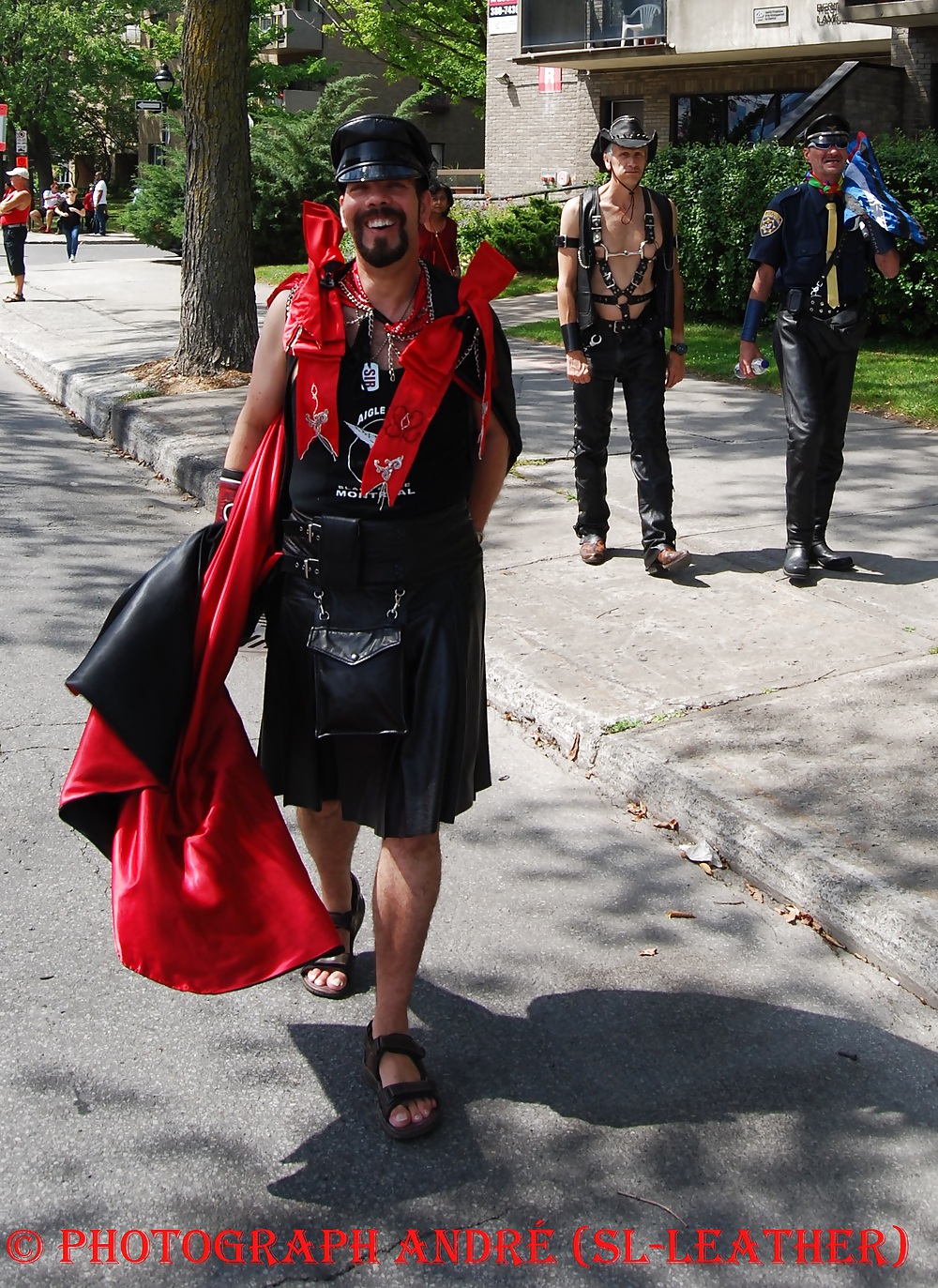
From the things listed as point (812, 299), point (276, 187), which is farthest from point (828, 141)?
point (276, 187)

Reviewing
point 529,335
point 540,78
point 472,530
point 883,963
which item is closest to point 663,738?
point 883,963

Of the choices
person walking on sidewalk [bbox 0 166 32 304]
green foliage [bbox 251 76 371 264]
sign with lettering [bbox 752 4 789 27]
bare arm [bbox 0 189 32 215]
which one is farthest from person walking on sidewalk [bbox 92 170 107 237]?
sign with lettering [bbox 752 4 789 27]

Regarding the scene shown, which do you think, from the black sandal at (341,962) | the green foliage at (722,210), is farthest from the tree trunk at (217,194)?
the black sandal at (341,962)

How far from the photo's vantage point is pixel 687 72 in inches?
954

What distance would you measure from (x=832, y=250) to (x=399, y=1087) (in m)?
4.59

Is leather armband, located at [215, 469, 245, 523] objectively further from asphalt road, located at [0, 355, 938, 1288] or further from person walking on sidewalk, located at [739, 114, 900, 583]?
person walking on sidewalk, located at [739, 114, 900, 583]

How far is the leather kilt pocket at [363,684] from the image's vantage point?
3045 millimetres

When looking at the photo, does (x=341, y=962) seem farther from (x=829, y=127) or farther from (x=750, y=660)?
(x=829, y=127)

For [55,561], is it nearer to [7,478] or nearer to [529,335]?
[7,478]

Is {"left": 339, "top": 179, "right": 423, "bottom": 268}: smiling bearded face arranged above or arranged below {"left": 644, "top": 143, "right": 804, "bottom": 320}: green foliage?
below

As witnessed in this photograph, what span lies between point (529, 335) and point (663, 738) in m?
10.9

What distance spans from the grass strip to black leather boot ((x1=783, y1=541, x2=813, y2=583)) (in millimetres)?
4091

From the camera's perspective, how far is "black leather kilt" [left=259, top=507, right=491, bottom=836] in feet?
10.1

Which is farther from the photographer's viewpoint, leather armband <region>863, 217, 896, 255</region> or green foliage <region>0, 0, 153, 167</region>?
green foliage <region>0, 0, 153, 167</region>
